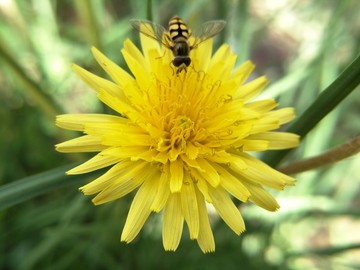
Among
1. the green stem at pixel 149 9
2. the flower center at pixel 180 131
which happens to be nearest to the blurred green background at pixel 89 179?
the green stem at pixel 149 9

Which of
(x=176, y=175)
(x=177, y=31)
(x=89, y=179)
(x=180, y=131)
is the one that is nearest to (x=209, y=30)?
(x=177, y=31)

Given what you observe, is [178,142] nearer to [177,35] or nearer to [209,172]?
[209,172]

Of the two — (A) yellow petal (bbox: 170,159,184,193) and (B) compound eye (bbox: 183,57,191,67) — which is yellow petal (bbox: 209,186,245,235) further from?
(B) compound eye (bbox: 183,57,191,67)

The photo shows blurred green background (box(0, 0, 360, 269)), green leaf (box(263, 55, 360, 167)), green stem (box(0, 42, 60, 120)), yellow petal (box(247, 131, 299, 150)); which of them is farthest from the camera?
blurred green background (box(0, 0, 360, 269))

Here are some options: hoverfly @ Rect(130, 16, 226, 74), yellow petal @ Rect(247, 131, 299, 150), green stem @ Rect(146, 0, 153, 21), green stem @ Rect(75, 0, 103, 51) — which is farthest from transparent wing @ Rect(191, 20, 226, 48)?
green stem @ Rect(75, 0, 103, 51)

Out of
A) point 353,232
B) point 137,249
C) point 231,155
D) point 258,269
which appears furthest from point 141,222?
point 353,232

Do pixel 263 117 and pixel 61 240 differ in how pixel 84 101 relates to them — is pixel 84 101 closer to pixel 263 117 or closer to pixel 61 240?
pixel 61 240

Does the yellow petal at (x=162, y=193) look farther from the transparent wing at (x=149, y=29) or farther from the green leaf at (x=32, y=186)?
the transparent wing at (x=149, y=29)
